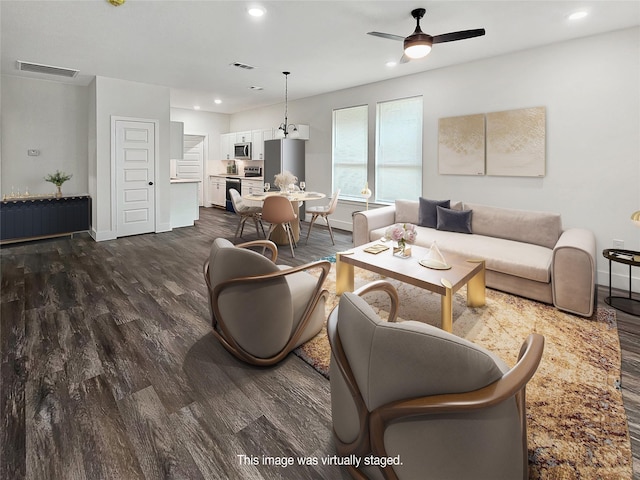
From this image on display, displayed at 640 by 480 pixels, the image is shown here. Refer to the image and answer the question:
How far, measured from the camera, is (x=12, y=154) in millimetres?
5805

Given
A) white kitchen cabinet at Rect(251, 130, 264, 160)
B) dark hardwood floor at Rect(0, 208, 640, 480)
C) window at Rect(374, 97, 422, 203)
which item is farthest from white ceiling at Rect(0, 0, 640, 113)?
white kitchen cabinet at Rect(251, 130, 264, 160)

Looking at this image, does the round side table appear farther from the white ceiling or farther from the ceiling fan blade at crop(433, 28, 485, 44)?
the ceiling fan blade at crop(433, 28, 485, 44)

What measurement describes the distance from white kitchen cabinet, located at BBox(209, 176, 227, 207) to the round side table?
27.6 feet

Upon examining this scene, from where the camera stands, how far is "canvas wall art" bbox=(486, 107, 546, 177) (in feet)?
13.6

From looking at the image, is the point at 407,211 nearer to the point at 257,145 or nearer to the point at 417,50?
the point at 417,50

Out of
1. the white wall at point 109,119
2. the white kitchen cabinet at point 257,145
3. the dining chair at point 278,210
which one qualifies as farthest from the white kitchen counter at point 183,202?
the dining chair at point 278,210

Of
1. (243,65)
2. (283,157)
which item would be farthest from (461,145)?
(283,157)

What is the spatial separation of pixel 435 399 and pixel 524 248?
3.26 m

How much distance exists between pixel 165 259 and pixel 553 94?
5291 millimetres

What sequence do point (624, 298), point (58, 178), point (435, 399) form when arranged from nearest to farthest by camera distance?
point (435, 399) → point (624, 298) → point (58, 178)

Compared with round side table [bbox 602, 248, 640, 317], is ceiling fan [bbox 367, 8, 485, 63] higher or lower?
higher

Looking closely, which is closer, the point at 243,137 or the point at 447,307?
the point at 447,307

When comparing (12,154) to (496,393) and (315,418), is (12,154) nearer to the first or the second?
(315,418)

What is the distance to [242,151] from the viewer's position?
29.6 ft
